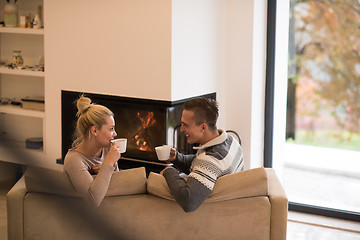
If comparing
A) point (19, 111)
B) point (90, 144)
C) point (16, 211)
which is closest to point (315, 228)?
point (90, 144)

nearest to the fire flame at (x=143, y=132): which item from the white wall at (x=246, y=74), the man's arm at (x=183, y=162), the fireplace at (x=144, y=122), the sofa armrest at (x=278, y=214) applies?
the fireplace at (x=144, y=122)

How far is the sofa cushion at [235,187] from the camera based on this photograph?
80.7 inches

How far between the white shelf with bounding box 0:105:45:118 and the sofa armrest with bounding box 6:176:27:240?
1.91 m

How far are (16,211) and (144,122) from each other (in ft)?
4.98

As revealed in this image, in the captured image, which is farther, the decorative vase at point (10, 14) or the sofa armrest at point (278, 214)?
the decorative vase at point (10, 14)

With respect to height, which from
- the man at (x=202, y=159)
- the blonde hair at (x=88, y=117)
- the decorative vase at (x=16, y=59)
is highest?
the decorative vase at (x=16, y=59)

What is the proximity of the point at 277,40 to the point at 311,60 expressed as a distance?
1.82m

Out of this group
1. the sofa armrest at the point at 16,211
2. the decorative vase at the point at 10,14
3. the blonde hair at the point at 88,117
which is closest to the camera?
the sofa armrest at the point at 16,211

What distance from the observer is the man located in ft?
6.56

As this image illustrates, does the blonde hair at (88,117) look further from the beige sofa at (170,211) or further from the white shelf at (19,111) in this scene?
the white shelf at (19,111)

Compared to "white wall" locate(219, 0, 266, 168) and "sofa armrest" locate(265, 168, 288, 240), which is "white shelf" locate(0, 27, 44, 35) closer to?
"white wall" locate(219, 0, 266, 168)

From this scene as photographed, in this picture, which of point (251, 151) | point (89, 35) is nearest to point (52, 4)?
point (89, 35)

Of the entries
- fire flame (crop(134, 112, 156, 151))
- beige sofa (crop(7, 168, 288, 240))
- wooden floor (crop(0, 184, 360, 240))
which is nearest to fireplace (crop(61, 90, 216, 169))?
fire flame (crop(134, 112, 156, 151))

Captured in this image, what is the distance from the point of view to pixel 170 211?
208 centimetres
